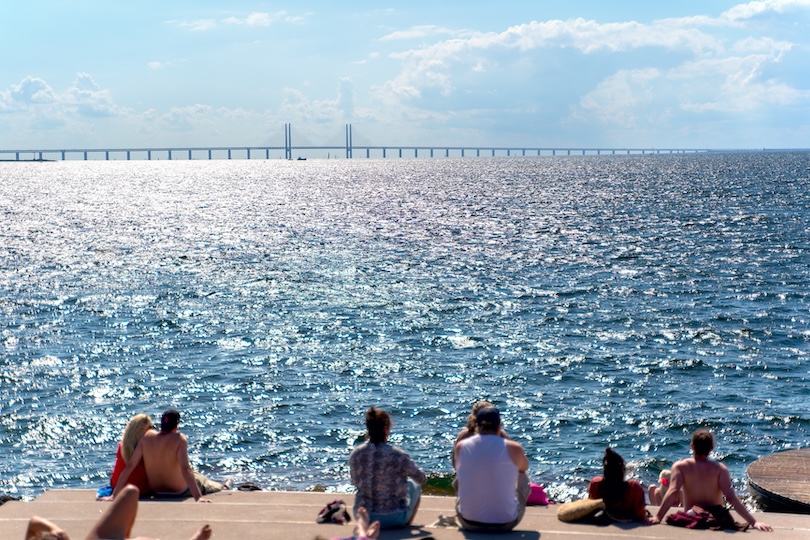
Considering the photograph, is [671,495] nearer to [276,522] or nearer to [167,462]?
[276,522]

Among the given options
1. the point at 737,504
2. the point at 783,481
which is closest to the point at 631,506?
the point at 737,504

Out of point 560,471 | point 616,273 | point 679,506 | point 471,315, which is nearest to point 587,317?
point 471,315

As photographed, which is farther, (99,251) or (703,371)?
(99,251)

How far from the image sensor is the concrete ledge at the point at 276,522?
10.4 metres

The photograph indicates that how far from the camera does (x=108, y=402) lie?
1079 inches

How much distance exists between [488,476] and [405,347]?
2452 centimetres

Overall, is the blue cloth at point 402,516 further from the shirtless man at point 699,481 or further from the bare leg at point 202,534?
the shirtless man at point 699,481

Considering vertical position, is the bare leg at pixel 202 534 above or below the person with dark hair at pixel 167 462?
above

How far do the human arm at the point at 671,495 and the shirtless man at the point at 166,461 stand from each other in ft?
18.1

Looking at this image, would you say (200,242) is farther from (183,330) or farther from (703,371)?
(703,371)

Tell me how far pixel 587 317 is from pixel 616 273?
47.3ft

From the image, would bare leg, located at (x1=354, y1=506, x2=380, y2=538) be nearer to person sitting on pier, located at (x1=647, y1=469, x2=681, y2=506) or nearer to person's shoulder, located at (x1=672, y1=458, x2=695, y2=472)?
person's shoulder, located at (x1=672, y1=458, x2=695, y2=472)

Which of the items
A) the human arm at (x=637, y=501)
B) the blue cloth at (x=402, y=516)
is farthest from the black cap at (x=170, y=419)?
the human arm at (x=637, y=501)

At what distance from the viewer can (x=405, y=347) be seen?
114 ft
